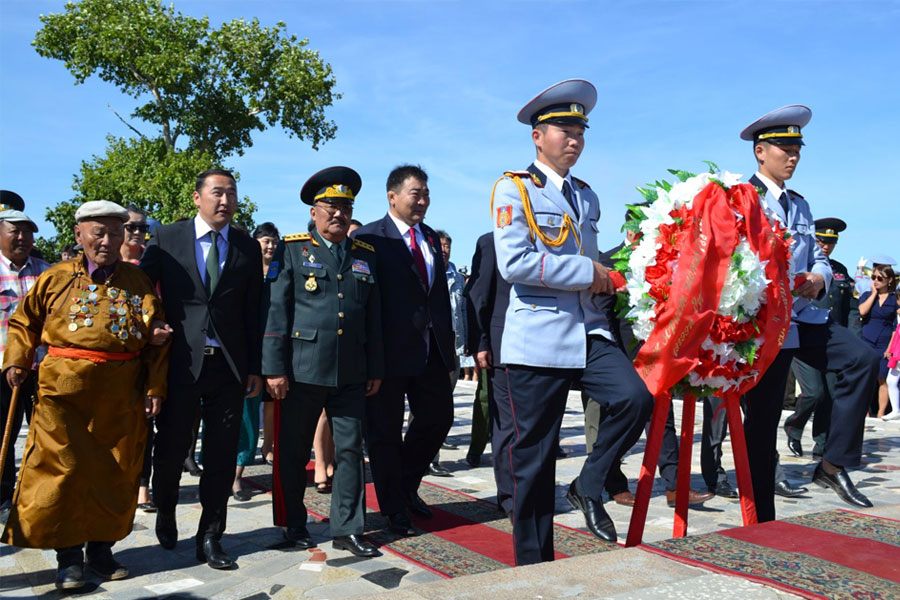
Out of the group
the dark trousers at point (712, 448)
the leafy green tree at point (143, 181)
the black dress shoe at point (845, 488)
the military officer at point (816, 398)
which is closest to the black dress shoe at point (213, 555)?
the dark trousers at point (712, 448)

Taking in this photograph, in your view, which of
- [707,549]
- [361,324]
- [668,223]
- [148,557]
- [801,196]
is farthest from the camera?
[801,196]

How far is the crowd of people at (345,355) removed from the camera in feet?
13.8

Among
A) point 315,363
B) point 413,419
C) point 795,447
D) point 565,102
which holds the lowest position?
point 795,447

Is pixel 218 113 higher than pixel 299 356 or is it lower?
higher

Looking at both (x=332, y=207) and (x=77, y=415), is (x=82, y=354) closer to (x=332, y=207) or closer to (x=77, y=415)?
(x=77, y=415)

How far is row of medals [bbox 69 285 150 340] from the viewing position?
14.3 feet

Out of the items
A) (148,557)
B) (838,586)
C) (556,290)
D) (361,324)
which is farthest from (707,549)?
(148,557)

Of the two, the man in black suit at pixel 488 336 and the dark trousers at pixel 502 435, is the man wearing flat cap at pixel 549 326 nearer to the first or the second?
the man in black suit at pixel 488 336

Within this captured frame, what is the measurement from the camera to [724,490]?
255 inches

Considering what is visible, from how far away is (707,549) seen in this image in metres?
3.44

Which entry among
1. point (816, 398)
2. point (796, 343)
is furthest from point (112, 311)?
point (816, 398)

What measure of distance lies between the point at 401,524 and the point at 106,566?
68.9 inches

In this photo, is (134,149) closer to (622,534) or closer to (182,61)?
(182,61)

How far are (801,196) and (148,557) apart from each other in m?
4.62
